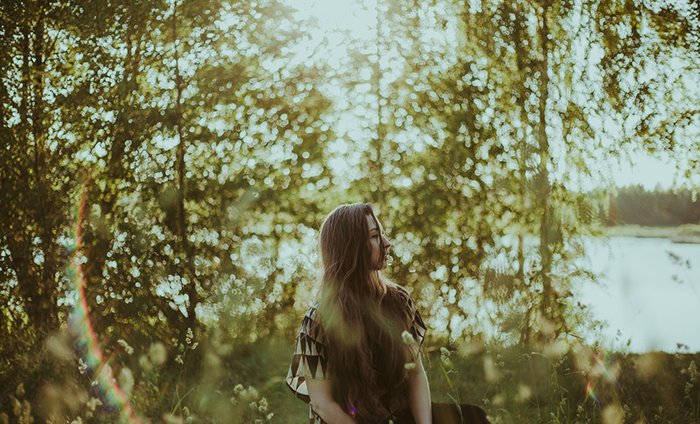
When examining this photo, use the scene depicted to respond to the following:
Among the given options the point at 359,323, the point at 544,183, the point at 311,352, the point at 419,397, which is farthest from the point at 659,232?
the point at 311,352

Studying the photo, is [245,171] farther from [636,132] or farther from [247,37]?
[636,132]

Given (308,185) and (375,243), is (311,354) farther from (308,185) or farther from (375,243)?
(308,185)

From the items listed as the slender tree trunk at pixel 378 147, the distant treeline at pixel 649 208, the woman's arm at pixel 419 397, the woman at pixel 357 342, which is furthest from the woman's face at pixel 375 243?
the distant treeline at pixel 649 208

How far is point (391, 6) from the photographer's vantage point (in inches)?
205

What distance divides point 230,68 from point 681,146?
3131 mm

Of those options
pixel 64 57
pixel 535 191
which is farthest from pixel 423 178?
pixel 64 57

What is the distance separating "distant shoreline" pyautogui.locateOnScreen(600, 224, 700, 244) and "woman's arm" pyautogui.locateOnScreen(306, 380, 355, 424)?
2910mm

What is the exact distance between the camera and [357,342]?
2.76 meters

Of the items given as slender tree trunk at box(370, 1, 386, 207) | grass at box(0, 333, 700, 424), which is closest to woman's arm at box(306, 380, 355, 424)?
grass at box(0, 333, 700, 424)

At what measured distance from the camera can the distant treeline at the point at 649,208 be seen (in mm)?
4938

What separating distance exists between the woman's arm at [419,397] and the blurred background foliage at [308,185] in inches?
76.8

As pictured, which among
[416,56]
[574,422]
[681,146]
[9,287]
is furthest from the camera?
[9,287]

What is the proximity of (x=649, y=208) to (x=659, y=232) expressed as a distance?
0.20 meters

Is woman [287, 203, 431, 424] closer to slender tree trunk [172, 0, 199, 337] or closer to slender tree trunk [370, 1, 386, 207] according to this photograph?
slender tree trunk [370, 1, 386, 207]
